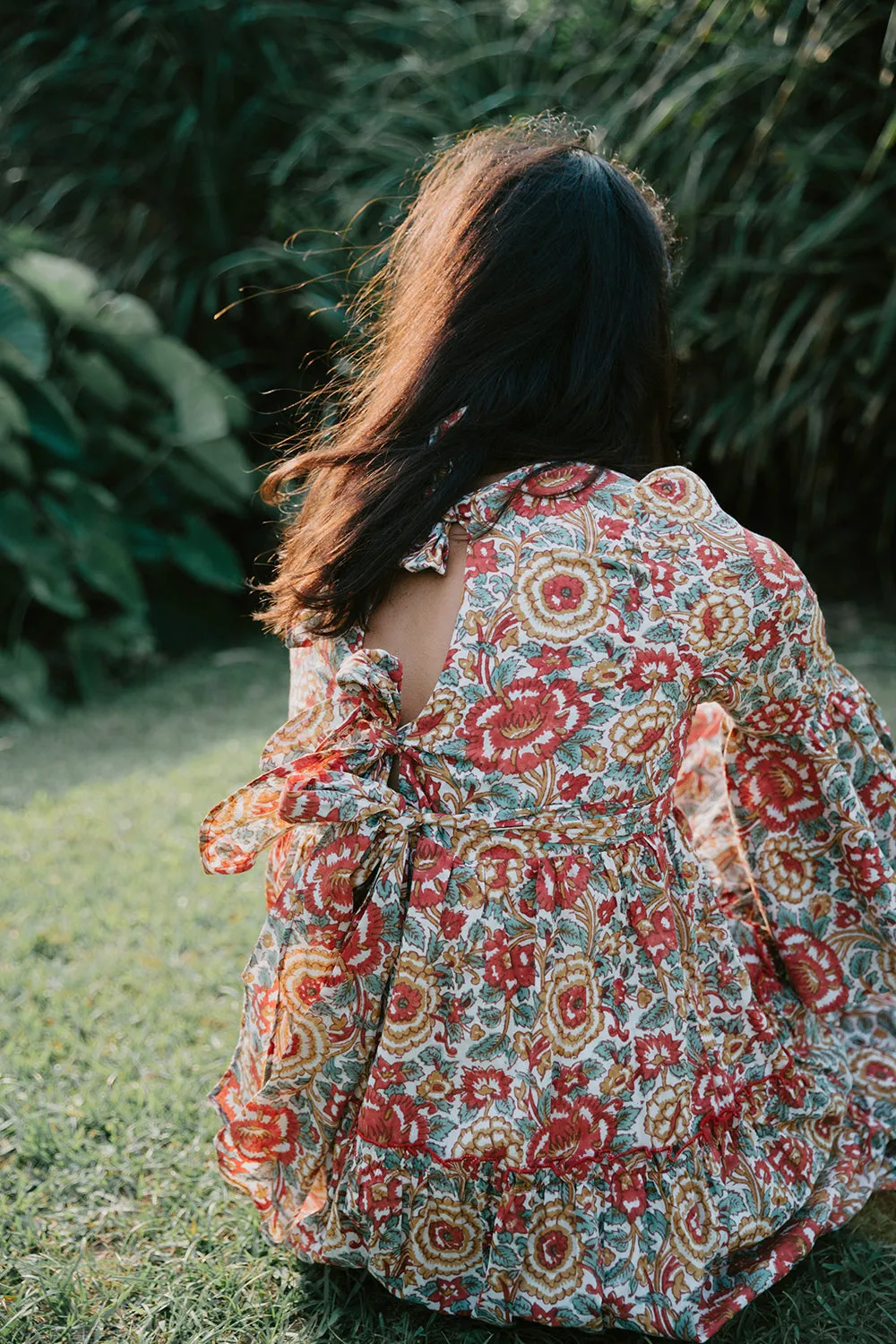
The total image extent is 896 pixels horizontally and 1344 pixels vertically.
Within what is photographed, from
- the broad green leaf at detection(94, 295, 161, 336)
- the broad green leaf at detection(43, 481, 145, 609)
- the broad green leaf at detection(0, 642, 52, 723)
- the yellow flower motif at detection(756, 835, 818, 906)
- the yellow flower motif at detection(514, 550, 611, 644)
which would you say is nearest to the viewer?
the yellow flower motif at detection(514, 550, 611, 644)

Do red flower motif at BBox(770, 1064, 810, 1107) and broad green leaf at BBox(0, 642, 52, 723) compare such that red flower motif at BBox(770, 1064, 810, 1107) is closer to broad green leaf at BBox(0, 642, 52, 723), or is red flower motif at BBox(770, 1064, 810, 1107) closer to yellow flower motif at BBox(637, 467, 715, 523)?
yellow flower motif at BBox(637, 467, 715, 523)

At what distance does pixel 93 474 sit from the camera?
477 centimetres

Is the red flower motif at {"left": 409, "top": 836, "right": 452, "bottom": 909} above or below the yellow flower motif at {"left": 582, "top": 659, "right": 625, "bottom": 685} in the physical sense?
below

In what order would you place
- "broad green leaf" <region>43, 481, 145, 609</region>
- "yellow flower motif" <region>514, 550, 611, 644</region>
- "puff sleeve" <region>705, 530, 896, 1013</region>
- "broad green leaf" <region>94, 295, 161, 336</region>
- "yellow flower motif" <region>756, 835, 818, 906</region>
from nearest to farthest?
"yellow flower motif" <region>514, 550, 611, 644</region> → "puff sleeve" <region>705, 530, 896, 1013</region> → "yellow flower motif" <region>756, 835, 818, 906</region> → "broad green leaf" <region>43, 481, 145, 609</region> → "broad green leaf" <region>94, 295, 161, 336</region>

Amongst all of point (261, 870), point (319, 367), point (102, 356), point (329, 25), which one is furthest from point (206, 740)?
point (329, 25)

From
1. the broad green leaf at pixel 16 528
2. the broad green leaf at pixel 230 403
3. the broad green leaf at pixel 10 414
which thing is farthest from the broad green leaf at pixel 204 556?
the broad green leaf at pixel 10 414

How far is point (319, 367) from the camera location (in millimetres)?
5578

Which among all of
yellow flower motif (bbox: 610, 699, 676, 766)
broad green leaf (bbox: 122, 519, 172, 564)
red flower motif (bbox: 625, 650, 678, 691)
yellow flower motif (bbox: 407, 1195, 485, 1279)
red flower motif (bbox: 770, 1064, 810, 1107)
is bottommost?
broad green leaf (bbox: 122, 519, 172, 564)

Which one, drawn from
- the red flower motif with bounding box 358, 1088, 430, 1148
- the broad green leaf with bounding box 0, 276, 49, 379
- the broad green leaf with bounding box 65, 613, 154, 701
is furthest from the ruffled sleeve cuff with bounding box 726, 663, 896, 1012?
the broad green leaf with bounding box 0, 276, 49, 379

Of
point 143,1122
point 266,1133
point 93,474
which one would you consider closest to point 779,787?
point 266,1133

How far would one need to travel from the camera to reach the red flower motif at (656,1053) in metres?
1.44

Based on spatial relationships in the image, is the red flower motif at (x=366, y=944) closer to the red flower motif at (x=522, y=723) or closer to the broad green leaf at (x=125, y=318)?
the red flower motif at (x=522, y=723)

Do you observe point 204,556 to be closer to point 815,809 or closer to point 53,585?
point 53,585

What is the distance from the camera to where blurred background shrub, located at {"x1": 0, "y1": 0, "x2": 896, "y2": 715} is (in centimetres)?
395
